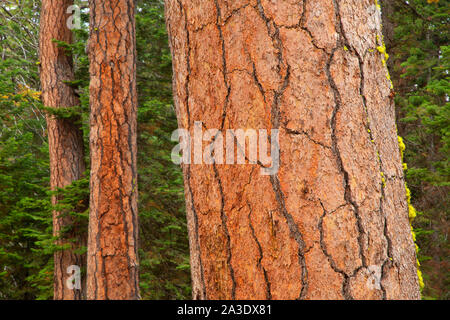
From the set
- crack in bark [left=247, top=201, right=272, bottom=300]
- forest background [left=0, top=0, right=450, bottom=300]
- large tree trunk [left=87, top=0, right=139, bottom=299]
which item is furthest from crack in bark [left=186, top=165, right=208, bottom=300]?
forest background [left=0, top=0, right=450, bottom=300]

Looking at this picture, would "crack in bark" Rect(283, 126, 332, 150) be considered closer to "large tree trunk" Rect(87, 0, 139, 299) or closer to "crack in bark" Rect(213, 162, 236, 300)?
"crack in bark" Rect(213, 162, 236, 300)

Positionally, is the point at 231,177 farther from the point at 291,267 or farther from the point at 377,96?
the point at 377,96

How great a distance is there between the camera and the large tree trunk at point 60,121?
22.0 ft

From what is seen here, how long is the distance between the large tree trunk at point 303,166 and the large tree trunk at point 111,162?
4.37 metres

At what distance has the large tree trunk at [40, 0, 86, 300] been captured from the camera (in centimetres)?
671

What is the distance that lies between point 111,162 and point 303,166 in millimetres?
4596

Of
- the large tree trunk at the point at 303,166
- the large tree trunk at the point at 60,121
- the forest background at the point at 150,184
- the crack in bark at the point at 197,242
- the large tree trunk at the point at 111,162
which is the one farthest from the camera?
the forest background at the point at 150,184

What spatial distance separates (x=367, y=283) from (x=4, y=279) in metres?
9.85

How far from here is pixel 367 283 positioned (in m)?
0.93

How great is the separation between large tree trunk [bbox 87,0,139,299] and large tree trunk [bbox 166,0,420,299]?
4.37 meters

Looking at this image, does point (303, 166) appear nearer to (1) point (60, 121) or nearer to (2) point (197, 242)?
(2) point (197, 242)

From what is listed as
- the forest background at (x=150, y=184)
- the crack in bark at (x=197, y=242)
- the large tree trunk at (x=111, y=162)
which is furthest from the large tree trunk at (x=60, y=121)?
the crack in bark at (x=197, y=242)

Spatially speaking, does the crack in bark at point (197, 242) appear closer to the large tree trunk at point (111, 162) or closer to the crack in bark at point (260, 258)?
the crack in bark at point (260, 258)
